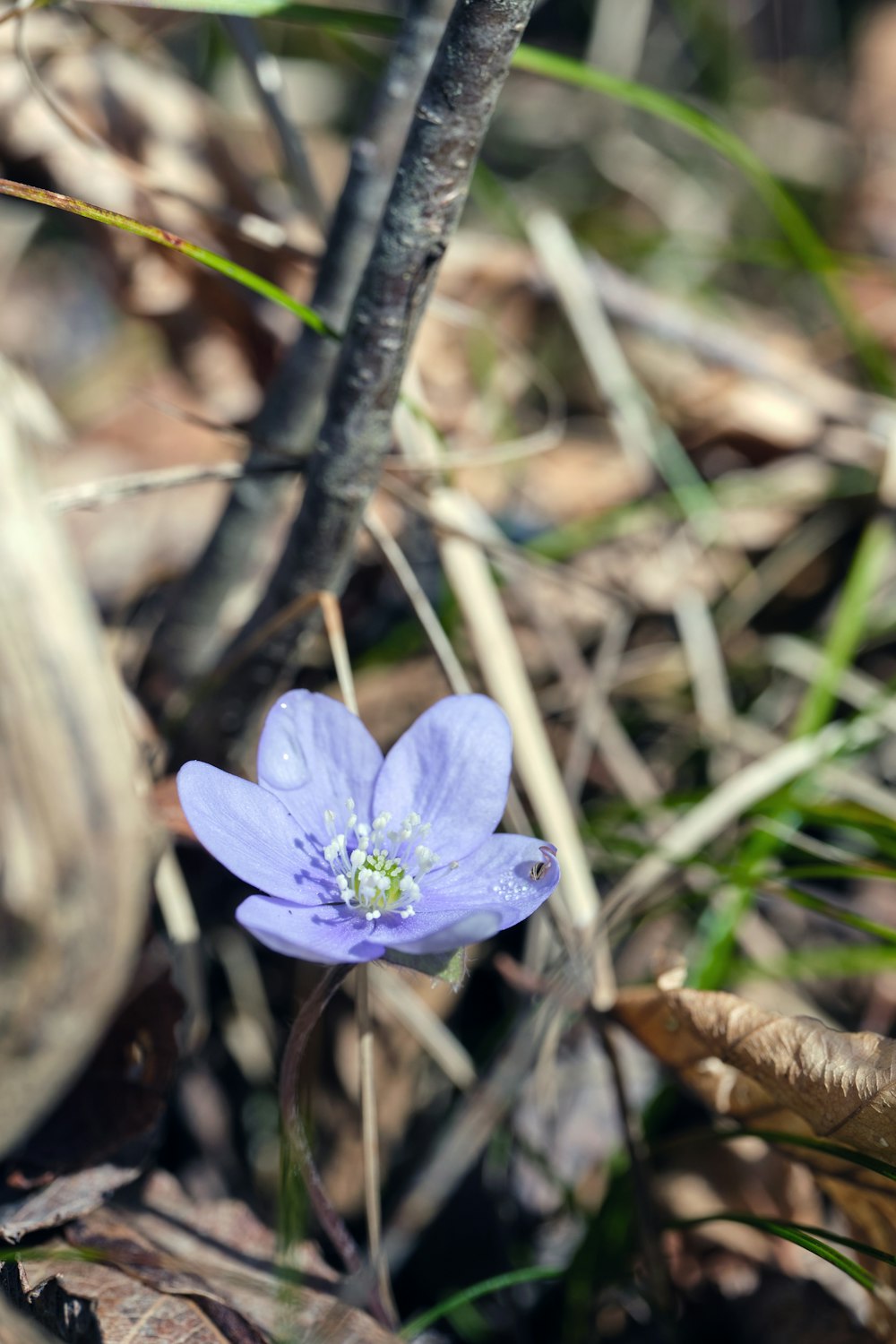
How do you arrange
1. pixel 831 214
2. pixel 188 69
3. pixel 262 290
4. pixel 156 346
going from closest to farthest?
1. pixel 262 290
2. pixel 156 346
3. pixel 188 69
4. pixel 831 214

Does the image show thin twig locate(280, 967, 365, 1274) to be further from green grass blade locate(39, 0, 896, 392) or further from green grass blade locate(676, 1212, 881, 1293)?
green grass blade locate(39, 0, 896, 392)

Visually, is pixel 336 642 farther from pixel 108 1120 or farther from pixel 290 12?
pixel 290 12

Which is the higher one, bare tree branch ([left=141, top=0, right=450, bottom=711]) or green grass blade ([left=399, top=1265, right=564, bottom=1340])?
bare tree branch ([left=141, top=0, right=450, bottom=711])

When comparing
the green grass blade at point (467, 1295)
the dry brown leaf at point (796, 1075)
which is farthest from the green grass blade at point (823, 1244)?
the green grass blade at point (467, 1295)

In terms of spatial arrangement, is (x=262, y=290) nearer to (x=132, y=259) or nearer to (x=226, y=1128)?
(x=132, y=259)

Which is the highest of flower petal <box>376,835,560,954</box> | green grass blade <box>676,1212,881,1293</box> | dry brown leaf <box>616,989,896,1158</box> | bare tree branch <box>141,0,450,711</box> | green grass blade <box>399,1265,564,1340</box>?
bare tree branch <box>141,0,450,711</box>

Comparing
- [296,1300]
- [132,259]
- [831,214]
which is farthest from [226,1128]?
[831,214]

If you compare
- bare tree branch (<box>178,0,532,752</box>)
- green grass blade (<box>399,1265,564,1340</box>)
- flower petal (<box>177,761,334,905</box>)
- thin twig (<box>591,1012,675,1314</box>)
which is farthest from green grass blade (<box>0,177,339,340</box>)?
green grass blade (<box>399,1265,564,1340</box>)
